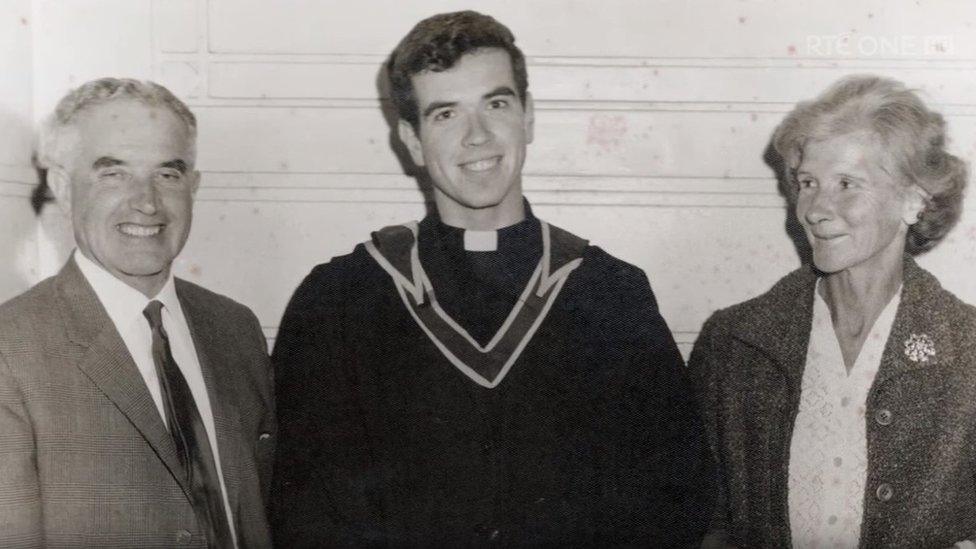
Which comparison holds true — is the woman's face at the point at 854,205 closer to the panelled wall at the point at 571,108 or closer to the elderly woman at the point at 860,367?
the elderly woman at the point at 860,367

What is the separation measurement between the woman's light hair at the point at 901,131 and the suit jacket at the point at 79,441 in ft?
3.92

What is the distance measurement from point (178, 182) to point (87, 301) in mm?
258

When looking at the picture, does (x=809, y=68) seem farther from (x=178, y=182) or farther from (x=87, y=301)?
(x=87, y=301)

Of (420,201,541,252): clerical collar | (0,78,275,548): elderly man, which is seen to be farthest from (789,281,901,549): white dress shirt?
(0,78,275,548): elderly man

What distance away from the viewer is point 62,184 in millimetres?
1513

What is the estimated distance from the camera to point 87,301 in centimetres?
142

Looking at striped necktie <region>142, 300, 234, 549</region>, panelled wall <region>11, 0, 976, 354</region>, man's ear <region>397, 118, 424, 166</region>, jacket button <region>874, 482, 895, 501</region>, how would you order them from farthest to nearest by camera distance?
panelled wall <region>11, 0, 976, 354</region>
man's ear <region>397, 118, 424, 166</region>
jacket button <region>874, 482, 895, 501</region>
striped necktie <region>142, 300, 234, 549</region>

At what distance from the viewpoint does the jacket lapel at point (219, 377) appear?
58.9 inches

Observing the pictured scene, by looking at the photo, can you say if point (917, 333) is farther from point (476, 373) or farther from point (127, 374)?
point (127, 374)

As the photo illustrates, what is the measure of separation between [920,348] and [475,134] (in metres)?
0.86

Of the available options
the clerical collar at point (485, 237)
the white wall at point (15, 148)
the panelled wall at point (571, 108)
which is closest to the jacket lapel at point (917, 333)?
the panelled wall at point (571, 108)

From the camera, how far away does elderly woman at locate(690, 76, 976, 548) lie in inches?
61.2

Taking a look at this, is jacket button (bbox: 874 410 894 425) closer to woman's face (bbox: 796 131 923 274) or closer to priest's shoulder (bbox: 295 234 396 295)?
woman's face (bbox: 796 131 923 274)

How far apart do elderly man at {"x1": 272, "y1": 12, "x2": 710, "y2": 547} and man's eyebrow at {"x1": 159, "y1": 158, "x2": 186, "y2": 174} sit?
0.29 metres
